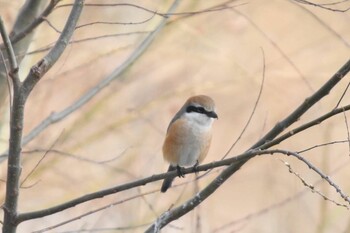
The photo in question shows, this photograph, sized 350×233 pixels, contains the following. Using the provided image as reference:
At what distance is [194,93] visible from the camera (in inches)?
161

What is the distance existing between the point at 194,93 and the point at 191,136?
2.90ft

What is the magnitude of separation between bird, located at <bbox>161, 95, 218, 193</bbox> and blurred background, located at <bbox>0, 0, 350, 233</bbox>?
0.48m

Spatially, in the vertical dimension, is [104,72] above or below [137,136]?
above

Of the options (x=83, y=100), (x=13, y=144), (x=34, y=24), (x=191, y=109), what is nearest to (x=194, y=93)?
(x=191, y=109)

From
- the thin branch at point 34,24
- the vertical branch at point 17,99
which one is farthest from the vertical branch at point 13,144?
the thin branch at point 34,24

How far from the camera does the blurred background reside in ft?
13.1

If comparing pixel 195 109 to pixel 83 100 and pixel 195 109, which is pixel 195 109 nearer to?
pixel 195 109

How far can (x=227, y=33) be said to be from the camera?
5.34 metres

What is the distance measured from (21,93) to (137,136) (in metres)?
2.70

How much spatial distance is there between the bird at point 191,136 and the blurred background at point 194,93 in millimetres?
480

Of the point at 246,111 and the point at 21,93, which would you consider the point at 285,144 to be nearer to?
the point at 246,111

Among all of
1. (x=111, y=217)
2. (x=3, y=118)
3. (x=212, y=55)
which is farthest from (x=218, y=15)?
(x=3, y=118)

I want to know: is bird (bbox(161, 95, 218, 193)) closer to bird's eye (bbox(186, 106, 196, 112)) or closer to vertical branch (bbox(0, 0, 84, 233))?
bird's eye (bbox(186, 106, 196, 112))

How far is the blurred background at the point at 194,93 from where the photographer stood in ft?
13.1
